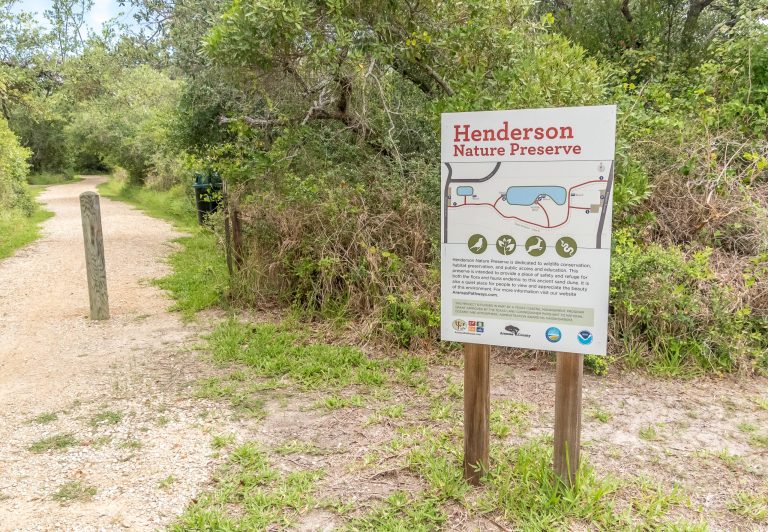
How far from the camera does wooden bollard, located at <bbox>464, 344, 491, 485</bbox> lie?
3.00 metres

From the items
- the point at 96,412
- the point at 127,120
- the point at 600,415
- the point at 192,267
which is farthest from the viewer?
the point at 127,120

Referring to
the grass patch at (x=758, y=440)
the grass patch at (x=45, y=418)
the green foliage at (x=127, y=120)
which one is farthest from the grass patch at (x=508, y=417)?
the green foliage at (x=127, y=120)

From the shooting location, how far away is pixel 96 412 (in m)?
4.16

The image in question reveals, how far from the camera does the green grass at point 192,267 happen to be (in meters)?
6.89

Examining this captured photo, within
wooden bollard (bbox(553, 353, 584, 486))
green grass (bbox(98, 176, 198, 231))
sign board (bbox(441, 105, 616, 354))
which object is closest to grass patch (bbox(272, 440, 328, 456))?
sign board (bbox(441, 105, 616, 354))

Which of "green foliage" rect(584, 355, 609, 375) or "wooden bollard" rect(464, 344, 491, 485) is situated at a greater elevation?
"wooden bollard" rect(464, 344, 491, 485)

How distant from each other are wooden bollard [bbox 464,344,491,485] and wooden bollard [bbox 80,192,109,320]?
4750 mm

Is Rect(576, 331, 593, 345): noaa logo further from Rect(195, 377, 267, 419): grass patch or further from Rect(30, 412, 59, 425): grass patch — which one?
Rect(30, 412, 59, 425): grass patch

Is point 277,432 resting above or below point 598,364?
below

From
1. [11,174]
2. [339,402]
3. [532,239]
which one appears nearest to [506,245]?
[532,239]

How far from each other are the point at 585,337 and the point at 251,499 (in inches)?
72.3

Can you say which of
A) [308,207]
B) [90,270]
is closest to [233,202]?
[308,207]

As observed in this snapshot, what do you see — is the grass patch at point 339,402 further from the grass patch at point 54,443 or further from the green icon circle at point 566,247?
the green icon circle at point 566,247

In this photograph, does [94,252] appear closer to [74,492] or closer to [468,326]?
[74,492]
